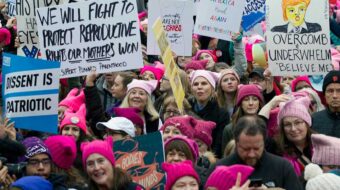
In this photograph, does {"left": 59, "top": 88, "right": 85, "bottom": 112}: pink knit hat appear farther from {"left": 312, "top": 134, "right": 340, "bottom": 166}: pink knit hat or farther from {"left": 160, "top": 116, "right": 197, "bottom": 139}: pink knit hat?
{"left": 312, "top": 134, "right": 340, "bottom": 166}: pink knit hat

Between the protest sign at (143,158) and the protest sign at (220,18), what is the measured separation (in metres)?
5.53

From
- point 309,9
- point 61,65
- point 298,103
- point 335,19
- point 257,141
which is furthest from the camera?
point 335,19

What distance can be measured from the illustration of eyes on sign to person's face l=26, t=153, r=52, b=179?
4.00 meters

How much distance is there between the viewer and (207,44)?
682 inches

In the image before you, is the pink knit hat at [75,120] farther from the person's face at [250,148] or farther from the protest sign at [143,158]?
the person's face at [250,148]

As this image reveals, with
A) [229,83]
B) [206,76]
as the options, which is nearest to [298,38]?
[229,83]

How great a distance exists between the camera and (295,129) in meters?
9.95

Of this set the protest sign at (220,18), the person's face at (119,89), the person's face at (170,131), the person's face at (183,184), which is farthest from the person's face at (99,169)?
the protest sign at (220,18)

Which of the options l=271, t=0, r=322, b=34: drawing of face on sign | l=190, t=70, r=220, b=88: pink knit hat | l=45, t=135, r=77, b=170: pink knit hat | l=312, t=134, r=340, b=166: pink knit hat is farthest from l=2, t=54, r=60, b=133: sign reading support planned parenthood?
l=271, t=0, r=322, b=34: drawing of face on sign

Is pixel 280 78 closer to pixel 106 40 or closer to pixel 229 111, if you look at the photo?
pixel 229 111

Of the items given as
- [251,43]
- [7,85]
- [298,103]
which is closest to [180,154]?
[298,103]

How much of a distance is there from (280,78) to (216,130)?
94.4 inches

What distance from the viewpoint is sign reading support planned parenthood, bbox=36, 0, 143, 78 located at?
1173cm

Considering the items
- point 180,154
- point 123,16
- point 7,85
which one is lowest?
point 180,154
